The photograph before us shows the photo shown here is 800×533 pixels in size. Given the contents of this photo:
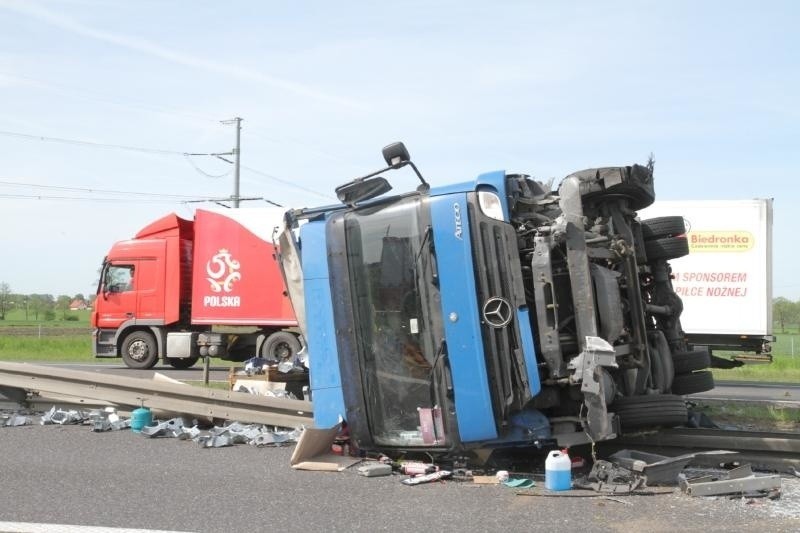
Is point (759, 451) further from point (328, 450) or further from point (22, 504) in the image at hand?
point (22, 504)

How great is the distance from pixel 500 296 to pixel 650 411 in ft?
4.70

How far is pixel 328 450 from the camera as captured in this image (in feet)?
19.1

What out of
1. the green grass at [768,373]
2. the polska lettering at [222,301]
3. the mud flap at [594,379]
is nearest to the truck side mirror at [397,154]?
the mud flap at [594,379]

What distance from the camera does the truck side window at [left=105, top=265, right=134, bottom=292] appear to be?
17.7m

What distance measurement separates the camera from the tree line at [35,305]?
231 ft

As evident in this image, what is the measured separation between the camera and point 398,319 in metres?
5.46

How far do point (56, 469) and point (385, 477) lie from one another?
2.30m

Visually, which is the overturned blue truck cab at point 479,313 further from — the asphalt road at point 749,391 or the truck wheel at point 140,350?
the truck wheel at point 140,350

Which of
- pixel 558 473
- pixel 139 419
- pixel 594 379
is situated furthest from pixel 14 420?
pixel 594 379

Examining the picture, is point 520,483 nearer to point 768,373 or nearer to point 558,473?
point 558,473

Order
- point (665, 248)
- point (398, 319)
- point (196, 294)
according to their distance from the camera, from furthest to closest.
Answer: point (196, 294) → point (665, 248) → point (398, 319)

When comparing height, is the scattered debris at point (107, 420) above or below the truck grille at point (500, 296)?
below

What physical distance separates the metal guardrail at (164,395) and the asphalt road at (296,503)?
1.08 m

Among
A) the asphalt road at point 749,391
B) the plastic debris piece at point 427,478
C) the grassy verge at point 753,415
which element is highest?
the plastic debris piece at point 427,478
